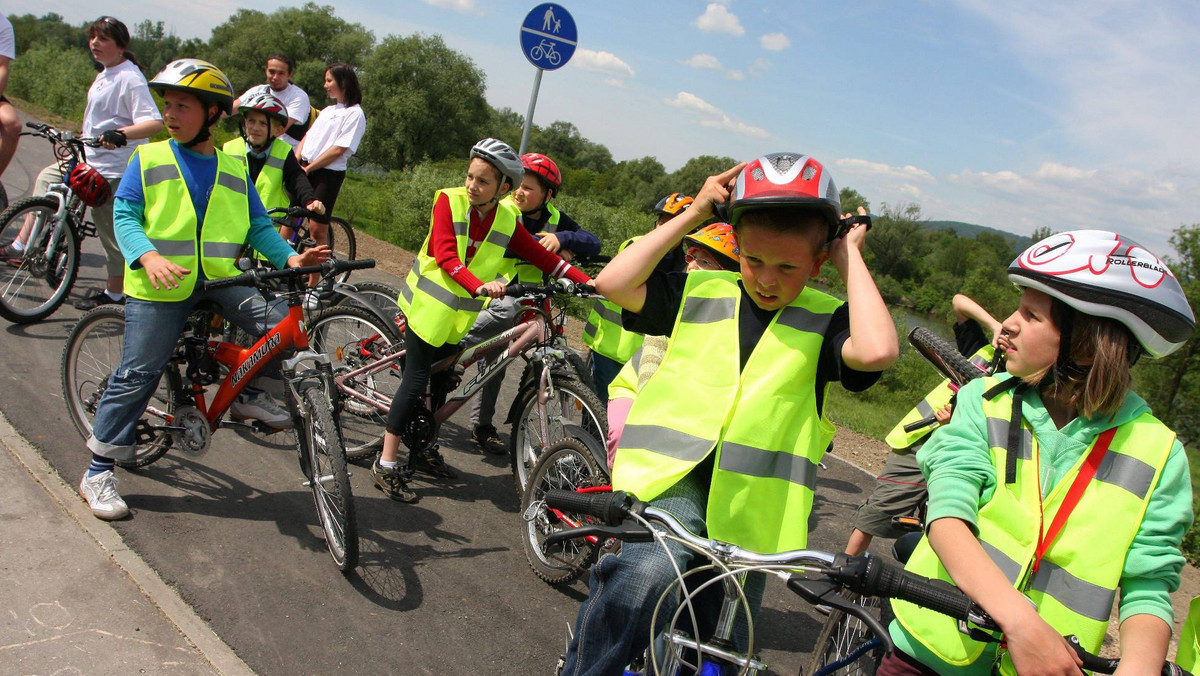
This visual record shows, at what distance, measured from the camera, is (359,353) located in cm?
569

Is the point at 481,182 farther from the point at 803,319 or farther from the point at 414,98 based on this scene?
the point at 414,98

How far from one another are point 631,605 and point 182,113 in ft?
11.8

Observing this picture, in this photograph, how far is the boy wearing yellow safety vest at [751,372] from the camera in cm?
219

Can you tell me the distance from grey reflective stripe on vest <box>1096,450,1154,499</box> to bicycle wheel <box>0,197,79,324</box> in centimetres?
752

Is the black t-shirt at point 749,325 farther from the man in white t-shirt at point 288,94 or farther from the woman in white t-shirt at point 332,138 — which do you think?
the man in white t-shirt at point 288,94

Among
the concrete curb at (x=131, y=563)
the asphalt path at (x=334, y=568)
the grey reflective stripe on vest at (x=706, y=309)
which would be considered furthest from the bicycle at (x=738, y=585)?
the concrete curb at (x=131, y=563)

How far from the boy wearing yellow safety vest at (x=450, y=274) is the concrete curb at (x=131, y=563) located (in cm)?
150

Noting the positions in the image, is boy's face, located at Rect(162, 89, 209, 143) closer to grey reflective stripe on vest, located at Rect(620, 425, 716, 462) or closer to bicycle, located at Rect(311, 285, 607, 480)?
bicycle, located at Rect(311, 285, 607, 480)

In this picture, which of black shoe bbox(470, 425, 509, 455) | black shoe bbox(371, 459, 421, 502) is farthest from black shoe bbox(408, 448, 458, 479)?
black shoe bbox(470, 425, 509, 455)

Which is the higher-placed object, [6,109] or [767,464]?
[6,109]

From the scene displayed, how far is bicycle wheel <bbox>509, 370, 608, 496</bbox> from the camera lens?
451 centimetres

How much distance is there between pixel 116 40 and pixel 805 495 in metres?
7.23

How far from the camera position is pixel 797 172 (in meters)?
2.16

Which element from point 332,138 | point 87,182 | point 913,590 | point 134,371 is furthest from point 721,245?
point 332,138
